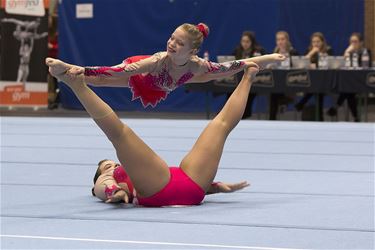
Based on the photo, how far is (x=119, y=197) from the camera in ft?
11.6

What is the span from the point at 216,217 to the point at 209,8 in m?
8.53

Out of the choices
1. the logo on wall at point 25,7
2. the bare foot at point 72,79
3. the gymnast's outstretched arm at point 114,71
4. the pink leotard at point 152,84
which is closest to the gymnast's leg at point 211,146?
the pink leotard at point 152,84

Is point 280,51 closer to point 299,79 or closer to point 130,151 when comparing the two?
point 299,79

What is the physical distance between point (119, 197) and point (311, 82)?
589cm

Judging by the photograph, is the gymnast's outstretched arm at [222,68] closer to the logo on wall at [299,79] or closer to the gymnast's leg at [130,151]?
the gymnast's leg at [130,151]

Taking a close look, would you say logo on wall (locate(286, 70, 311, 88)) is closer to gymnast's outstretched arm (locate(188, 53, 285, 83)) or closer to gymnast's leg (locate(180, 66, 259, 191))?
gymnast's outstretched arm (locate(188, 53, 285, 83))

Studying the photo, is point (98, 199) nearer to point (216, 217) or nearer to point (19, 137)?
point (216, 217)

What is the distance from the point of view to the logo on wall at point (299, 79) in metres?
9.12

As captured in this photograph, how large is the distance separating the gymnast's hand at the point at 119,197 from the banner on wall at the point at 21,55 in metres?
7.94

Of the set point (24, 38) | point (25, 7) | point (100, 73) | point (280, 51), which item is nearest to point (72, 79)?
point (100, 73)

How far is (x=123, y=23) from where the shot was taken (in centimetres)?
Result: 1211

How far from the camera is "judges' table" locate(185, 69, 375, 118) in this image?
A: 8.93 meters

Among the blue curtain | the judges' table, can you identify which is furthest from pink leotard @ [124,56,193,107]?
the blue curtain

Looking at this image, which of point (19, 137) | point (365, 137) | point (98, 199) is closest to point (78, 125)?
point (19, 137)
